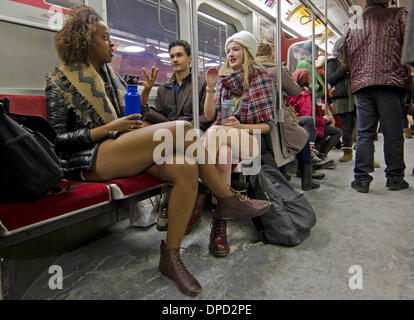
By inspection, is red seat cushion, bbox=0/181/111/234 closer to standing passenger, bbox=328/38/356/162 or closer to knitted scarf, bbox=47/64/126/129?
knitted scarf, bbox=47/64/126/129

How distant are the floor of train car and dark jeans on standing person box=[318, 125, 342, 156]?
199 cm

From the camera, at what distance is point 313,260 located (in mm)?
1670

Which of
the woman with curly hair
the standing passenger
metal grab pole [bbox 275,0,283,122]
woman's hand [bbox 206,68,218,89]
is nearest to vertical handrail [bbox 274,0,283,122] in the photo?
metal grab pole [bbox 275,0,283,122]

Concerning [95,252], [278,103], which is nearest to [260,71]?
[278,103]

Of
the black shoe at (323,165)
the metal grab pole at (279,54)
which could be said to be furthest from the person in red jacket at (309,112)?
Answer: the metal grab pole at (279,54)

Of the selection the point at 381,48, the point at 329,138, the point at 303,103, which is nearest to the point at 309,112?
the point at 303,103

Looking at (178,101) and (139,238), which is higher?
(178,101)

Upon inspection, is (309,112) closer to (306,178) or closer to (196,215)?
(306,178)

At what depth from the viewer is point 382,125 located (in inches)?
111

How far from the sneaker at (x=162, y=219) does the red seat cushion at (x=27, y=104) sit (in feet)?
3.62

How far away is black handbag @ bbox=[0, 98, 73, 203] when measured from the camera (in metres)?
1.07

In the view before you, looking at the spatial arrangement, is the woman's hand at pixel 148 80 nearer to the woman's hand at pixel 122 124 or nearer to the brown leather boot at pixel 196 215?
the woman's hand at pixel 122 124

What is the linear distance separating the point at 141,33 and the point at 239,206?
2.19 metres
